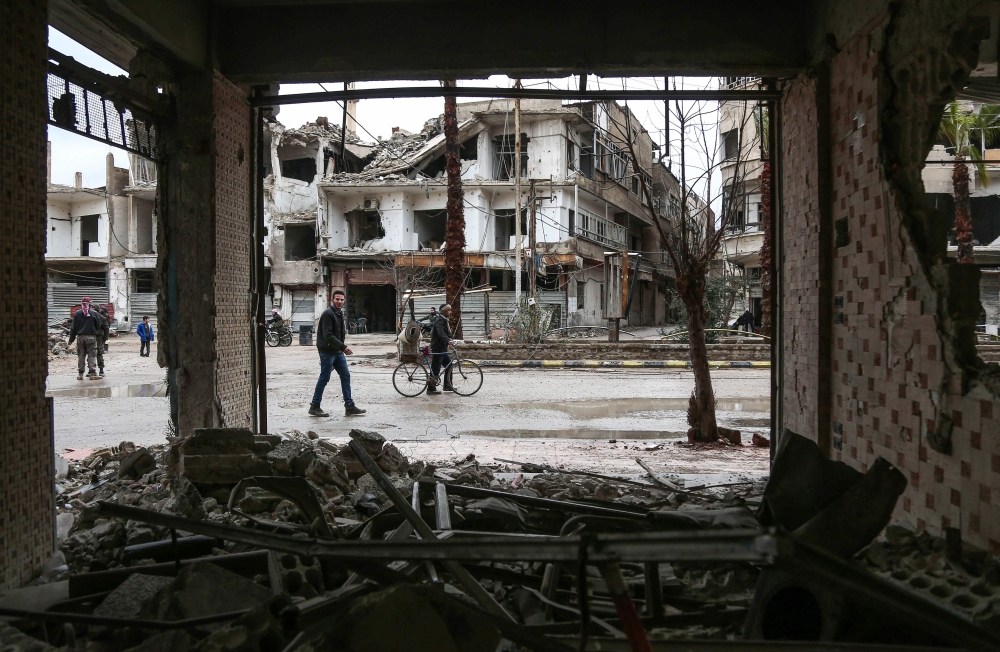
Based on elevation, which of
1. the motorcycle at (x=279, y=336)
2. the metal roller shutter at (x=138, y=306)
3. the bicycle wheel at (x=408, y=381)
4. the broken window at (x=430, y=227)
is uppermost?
the broken window at (x=430, y=227)

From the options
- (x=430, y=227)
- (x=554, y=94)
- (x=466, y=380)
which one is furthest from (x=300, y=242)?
(x=554, y=94)

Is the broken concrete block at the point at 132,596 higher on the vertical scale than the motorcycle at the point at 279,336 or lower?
lower

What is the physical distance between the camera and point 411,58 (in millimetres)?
5273

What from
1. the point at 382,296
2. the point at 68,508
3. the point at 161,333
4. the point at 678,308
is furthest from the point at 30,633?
the point at 382,296

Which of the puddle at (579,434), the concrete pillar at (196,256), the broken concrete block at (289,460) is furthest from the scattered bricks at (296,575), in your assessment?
the puddle at (579,434)

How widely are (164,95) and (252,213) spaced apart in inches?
47.0

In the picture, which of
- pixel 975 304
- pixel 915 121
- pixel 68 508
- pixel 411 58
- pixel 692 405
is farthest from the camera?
pixel 692 405

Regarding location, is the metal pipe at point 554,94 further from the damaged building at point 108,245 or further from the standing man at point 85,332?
the damaged building at point 108,245

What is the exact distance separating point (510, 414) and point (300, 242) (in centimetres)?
2705

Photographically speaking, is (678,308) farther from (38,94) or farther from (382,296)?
(38,94)

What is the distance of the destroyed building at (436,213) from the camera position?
97.7 ft

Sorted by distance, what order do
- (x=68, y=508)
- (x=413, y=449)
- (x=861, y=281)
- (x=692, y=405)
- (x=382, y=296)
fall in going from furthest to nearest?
(x=382, y=296)
(x=692, y=405)
(x=413, y=449)
(x=68, y=508)
(x=861, y=281)

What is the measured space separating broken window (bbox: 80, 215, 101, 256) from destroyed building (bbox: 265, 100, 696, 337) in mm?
10135

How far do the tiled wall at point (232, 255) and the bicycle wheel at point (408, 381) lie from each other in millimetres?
6186
